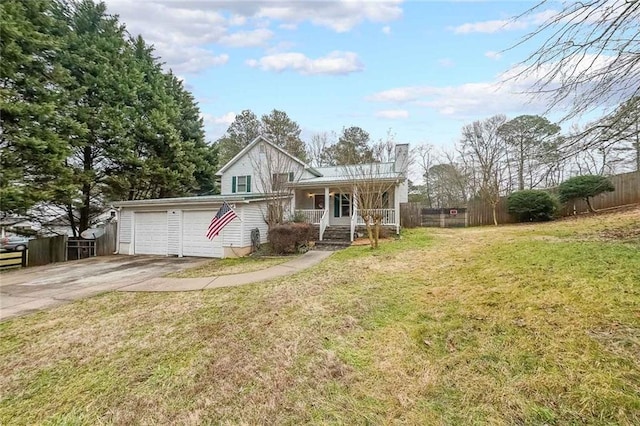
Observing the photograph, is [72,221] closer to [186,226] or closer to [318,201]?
[186,226]

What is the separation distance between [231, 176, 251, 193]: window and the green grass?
12189 mm

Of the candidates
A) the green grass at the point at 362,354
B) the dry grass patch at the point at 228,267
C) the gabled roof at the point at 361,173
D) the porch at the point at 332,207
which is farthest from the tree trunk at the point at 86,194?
the green grass at the point at 362,354

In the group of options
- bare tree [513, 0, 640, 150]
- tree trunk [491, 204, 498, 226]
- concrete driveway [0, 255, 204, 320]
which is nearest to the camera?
bare tree [513, 0, 640, 150]

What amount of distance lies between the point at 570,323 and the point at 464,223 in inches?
622

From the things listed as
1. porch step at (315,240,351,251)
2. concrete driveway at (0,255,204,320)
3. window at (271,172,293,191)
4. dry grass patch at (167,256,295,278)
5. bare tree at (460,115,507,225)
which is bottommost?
concrete driveway at (0,255,204,320)

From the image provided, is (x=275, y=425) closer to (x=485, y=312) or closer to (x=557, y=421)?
(x=557, y=421)

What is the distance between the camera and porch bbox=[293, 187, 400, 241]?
14305mm

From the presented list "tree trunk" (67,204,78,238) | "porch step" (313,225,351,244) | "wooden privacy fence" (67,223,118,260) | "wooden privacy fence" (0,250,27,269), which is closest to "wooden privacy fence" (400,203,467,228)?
"porch step" (313,225,351,244)

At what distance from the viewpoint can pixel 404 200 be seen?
19.1 metres

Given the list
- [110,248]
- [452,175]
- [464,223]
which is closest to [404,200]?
[464,223]

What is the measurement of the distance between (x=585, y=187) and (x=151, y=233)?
20246mm

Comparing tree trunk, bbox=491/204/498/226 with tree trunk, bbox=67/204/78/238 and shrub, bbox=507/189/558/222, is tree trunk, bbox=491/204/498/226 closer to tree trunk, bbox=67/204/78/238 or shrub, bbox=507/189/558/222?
shrub, bbox=507/189/558/222

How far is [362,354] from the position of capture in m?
3.33

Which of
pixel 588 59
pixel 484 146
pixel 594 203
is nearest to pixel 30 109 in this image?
pixel 588 59
